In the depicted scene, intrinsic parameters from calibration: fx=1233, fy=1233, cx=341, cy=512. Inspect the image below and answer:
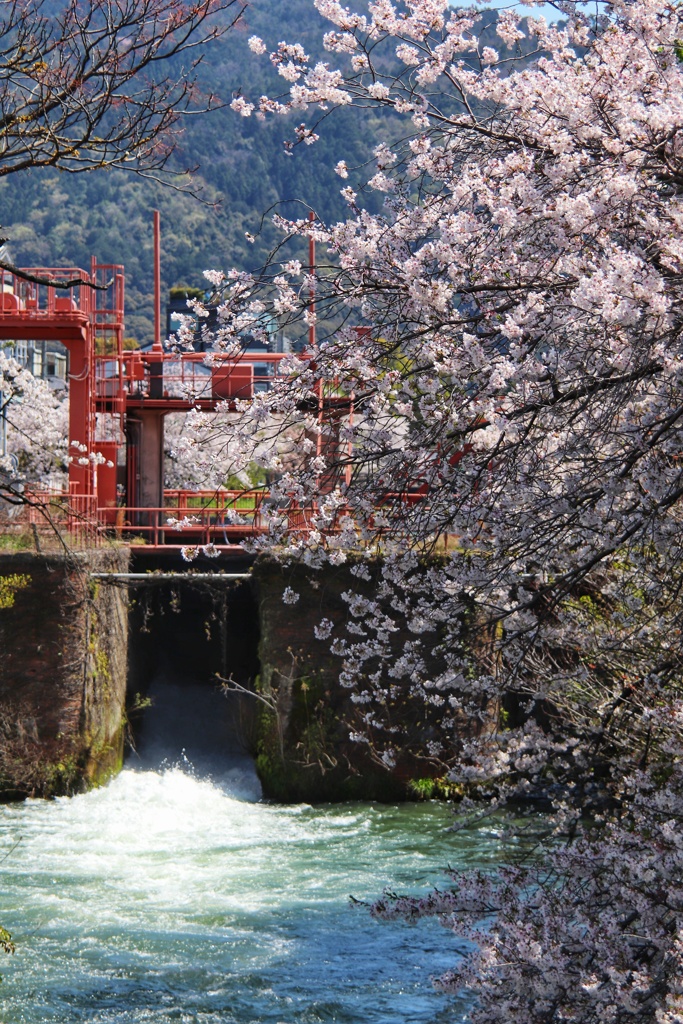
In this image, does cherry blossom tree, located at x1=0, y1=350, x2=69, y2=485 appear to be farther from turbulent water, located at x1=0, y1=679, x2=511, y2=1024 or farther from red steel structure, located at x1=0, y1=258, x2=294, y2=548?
turbulent water, located at x1=0, y1=679, x2=511, y2=1024

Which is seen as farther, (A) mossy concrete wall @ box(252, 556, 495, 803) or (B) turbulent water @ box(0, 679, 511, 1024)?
(A) mossy concrete wall @ box(252, 556, 495, 803)

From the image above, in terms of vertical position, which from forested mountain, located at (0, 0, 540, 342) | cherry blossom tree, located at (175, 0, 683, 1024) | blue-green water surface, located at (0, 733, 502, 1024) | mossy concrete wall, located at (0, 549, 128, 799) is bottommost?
blue-green water surface, located at (0, 733, 502, 1024)

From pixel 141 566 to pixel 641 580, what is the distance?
12.1m

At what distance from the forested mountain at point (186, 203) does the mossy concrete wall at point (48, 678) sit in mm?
92512

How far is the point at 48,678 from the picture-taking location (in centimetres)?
1502

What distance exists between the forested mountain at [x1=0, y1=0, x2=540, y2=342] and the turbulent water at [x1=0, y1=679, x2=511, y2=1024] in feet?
310

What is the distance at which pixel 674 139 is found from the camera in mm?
4602

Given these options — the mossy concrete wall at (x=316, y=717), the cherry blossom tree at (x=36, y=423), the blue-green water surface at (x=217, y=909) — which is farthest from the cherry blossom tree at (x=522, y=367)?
the cherry blossom tree at (x=36, y=423)

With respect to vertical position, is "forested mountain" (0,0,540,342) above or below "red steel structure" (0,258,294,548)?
above

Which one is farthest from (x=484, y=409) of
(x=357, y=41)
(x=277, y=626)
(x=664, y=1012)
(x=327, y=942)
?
(x=277, y=626)

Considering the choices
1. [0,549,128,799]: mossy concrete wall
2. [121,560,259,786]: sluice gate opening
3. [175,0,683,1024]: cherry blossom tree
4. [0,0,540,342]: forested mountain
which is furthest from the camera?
[0,0,540,342]: forested mountain

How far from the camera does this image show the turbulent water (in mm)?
8164

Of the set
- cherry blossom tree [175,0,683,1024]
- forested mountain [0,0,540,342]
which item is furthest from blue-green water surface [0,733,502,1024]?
forested mountain [0,0,540,342]

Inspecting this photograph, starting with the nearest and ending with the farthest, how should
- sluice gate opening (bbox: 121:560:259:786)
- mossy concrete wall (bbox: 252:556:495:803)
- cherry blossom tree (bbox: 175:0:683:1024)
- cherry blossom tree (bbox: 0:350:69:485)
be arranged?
cherry blossom tree (bbox: 175:0:683:1024) → mossy concrete wall (bbox: 252:556:495:803) → sluice gate opening (bbox: 121:560:259:786) → cherry blossom tree (bbox: 0:350:69:485)
